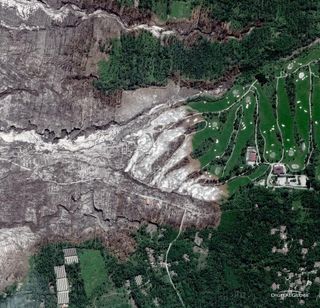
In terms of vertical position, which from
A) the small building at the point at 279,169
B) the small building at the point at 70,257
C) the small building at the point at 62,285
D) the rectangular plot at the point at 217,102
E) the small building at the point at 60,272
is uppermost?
the rectangular plot at the point at 217,102

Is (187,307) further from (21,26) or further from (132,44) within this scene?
(21,26)

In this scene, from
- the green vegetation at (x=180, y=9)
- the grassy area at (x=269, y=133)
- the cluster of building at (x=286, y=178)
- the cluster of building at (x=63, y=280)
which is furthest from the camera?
the green vegetation at (x=180, y=9)

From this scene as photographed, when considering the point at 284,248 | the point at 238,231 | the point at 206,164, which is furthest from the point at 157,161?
the point at 284,248

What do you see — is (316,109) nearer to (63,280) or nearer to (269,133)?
(269,133)

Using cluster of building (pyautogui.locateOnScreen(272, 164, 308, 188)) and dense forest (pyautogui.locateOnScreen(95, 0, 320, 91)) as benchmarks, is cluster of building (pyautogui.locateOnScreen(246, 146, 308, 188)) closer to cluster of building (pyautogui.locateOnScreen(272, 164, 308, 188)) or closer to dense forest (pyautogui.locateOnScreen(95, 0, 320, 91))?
cluster of building (pyautogui.locateOnScreen(272, 164, 308, 188))

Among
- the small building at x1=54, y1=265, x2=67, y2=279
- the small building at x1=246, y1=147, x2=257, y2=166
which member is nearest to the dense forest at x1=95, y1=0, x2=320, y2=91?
the small building at x1=246, y1=147, x2=257, y2=166

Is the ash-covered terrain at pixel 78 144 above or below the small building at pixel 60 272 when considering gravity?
above

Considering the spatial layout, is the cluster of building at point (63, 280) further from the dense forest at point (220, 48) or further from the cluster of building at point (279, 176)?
the cluster of building at point (279, 176)

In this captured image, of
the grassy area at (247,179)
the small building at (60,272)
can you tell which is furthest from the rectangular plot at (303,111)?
the small building at (60,272)
